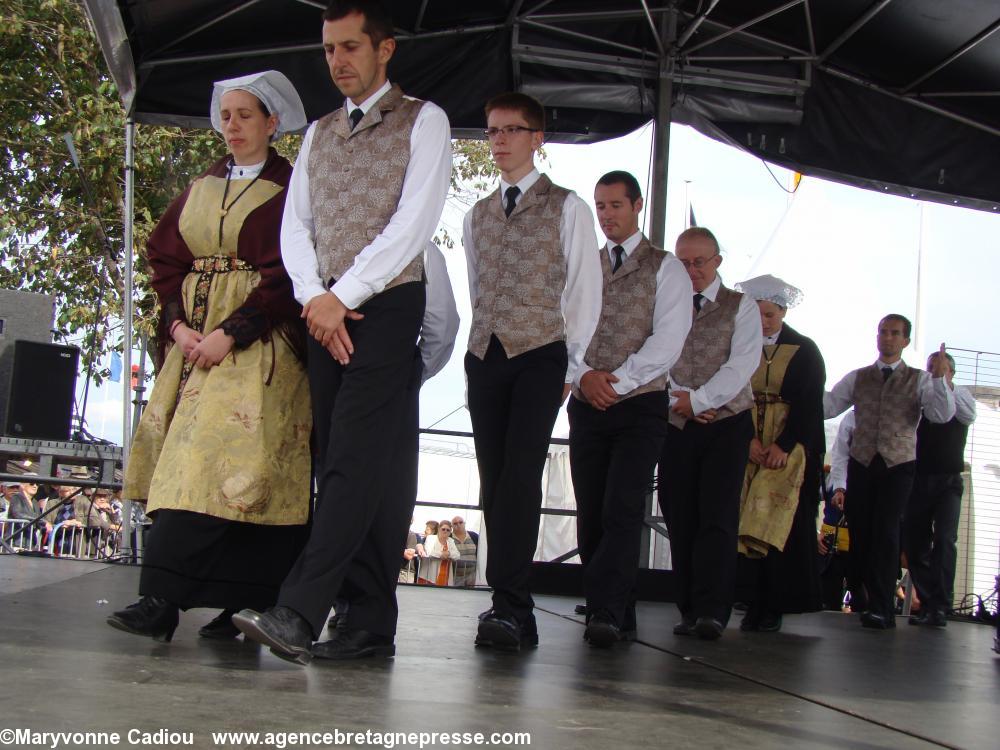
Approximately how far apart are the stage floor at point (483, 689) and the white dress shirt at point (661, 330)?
0.92 m

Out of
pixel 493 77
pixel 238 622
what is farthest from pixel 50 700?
pixel 493 77

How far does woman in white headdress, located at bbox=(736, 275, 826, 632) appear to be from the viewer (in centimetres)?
532

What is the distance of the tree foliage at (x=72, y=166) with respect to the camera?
1281 centimetres

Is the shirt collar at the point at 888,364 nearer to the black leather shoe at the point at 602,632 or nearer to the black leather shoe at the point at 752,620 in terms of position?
the black leather shoe at the point at 752,620

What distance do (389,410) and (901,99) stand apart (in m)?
4.95

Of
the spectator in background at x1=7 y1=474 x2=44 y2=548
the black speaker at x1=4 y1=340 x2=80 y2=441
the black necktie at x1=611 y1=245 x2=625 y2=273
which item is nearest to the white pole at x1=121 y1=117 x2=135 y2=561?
the black speaker at x1=4 y1=340 x2=80 y2=441

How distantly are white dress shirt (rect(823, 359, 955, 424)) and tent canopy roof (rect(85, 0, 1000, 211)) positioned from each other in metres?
1.20

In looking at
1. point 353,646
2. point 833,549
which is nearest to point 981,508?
point 833,549

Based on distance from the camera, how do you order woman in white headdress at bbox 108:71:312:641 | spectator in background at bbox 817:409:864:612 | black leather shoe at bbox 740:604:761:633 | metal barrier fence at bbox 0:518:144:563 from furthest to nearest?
metal barrier fence at bbox 0:518:144:563, spectator in background at bbox 817:409:864:612, black leather shoe at bbox 740:604:761:633, woman in white headdress at bbox 108:71:312:641

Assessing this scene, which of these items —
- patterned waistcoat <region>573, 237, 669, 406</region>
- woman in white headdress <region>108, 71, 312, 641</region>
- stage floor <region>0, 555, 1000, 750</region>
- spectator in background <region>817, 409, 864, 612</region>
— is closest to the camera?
stage floor <region>0, 555, 1000, 750</region>

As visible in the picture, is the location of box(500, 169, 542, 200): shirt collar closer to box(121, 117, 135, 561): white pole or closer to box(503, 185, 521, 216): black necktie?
box(503, 185, 521, 216): black necktie

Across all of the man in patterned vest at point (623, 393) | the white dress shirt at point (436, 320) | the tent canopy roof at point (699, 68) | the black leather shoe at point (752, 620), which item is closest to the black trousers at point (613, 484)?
the man in patterned vest at point (623, 393)

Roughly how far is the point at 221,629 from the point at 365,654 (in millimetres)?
540

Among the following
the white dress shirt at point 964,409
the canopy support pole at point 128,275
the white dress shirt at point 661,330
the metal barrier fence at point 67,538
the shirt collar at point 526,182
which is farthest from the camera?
the metal barrier fence at point 67,538
